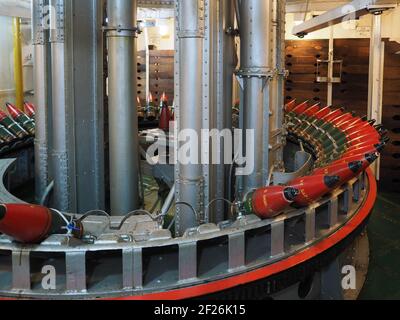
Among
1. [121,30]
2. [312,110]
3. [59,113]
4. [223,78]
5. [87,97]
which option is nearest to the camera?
[223,78]

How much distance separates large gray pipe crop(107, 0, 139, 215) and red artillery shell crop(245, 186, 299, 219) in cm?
147

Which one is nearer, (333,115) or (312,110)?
(333,115)

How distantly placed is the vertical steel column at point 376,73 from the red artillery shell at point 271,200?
17.6ft

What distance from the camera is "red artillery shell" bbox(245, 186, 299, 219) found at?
305 centimetres

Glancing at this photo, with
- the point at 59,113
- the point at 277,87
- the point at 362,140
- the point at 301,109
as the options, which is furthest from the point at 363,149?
the point at 301,109

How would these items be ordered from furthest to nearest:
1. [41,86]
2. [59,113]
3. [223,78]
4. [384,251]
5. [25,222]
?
[384,251], [41,86], [59,113], [223,78], [25,222]

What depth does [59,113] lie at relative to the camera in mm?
4500

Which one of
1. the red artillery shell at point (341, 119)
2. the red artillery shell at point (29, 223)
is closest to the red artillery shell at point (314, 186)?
the red artillery shell at point (29, 223)

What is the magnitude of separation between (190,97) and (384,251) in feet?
10.4

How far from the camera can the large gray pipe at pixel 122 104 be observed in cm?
417

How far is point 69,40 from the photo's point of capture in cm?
442

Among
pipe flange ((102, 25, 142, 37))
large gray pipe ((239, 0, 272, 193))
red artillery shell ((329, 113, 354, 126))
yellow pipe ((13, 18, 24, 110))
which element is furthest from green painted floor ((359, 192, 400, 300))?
yellow pipe ((13, 18, 24, 110))

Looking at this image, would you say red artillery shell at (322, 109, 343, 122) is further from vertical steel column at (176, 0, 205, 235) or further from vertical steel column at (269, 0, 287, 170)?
vertical steel column at (176, 0, 205, 235)

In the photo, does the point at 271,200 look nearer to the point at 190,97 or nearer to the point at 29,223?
the point at 190,97
